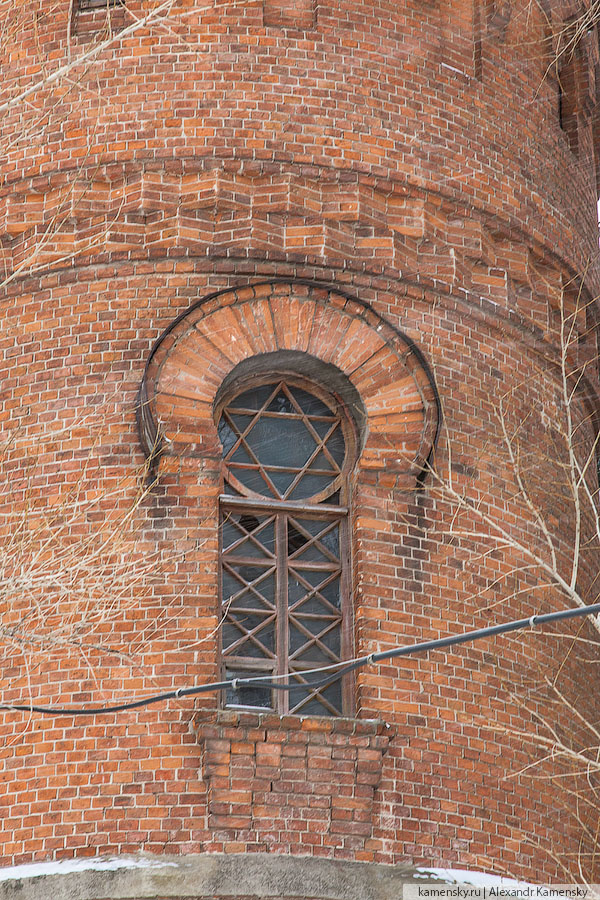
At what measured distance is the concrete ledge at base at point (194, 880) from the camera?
34.0 feet

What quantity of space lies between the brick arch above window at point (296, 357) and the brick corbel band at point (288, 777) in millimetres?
1797

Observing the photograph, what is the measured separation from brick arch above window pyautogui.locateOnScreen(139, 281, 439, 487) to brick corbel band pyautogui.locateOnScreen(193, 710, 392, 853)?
1797 mm

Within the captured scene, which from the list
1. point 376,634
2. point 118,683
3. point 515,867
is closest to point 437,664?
point 376,634

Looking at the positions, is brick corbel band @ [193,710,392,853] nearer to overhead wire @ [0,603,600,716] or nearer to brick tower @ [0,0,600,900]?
brick tower @ [0,0,600,900]

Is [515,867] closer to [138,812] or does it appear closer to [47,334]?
[138,812]

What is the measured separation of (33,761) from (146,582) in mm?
1278

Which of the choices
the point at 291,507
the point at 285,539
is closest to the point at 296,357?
the point at 291,507

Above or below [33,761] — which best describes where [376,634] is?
above

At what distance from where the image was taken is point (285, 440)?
12.2m

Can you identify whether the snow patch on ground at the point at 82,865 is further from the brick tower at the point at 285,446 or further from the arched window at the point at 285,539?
the arched window at the point at 285,539

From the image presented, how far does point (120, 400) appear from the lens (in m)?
11.9

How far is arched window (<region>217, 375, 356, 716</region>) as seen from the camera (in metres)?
11.5

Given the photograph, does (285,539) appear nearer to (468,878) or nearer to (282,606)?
(282,606)

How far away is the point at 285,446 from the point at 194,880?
307 cm
